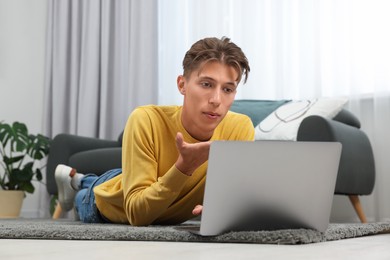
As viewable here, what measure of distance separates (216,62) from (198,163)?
31 centimetres

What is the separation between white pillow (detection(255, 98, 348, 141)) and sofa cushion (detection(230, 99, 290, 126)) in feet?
0.34

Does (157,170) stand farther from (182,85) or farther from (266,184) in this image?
(266,184)

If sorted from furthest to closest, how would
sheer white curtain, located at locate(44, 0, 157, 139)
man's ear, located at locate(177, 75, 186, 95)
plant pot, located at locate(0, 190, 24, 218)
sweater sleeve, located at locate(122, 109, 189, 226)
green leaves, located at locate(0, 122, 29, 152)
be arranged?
sheer white curtain, located at locate(44, 0, 157, 139), green leaves, located at locate(0, 122, 29, 152), plant pot, located at locate(0, 190, 24, 218), man's ear, located at locate(177, 75, 186, 95), sweater sleeve, located at locate(122, 109, 189, 226)

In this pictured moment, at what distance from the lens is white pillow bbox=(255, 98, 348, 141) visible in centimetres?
328

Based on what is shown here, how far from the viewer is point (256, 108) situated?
3.62 meters

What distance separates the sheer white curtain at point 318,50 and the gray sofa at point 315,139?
203mm

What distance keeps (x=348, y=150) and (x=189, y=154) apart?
1.69 m

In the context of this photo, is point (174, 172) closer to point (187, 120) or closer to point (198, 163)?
point (198, 163)

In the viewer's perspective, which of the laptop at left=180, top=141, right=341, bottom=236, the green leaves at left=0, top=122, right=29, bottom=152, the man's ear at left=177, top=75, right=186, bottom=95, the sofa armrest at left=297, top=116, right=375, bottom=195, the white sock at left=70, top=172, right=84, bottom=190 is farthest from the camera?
the green leaves at left=0, top=122, right=29, bottom=152

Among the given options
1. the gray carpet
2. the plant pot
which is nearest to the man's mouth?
the gray carpet

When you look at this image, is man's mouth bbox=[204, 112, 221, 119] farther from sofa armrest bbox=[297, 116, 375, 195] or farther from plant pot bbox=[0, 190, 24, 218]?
plant pot bbox=[0, 190, 24, 218]

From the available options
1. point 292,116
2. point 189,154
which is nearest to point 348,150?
point 292,116

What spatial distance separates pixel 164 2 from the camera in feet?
14.6

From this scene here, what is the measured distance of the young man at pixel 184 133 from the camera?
1.68 m
